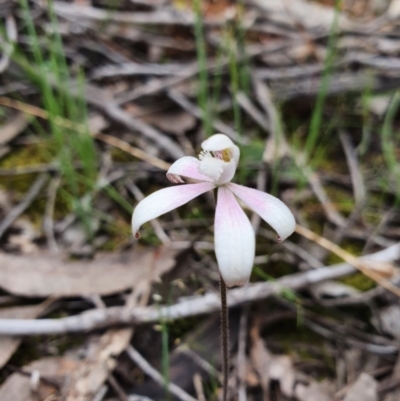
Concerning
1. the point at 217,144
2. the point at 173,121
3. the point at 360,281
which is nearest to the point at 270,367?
the point at 360,281

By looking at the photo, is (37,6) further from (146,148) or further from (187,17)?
(146,148)

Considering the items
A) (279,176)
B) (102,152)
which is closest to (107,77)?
(102,152)

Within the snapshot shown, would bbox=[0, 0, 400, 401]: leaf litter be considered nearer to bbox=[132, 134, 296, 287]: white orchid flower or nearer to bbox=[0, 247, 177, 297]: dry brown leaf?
bbox=[0, 247, 177, 297]: dry brown leaf

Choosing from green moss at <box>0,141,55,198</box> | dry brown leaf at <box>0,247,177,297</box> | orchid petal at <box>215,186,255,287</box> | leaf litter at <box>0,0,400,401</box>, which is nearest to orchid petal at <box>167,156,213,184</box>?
orchid petal at <box>215,186,255,287</box>

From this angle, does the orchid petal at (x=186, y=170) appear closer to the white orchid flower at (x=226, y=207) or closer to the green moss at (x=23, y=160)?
the white orchid flower at (x=226, y=207)

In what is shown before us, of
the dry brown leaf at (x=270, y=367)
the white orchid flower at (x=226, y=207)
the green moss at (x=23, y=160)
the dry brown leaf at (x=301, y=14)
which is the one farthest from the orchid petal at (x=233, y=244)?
the dry brown leaf at (x=301, y=14)

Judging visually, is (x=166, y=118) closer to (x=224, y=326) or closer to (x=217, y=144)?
(x=217, y=144)
